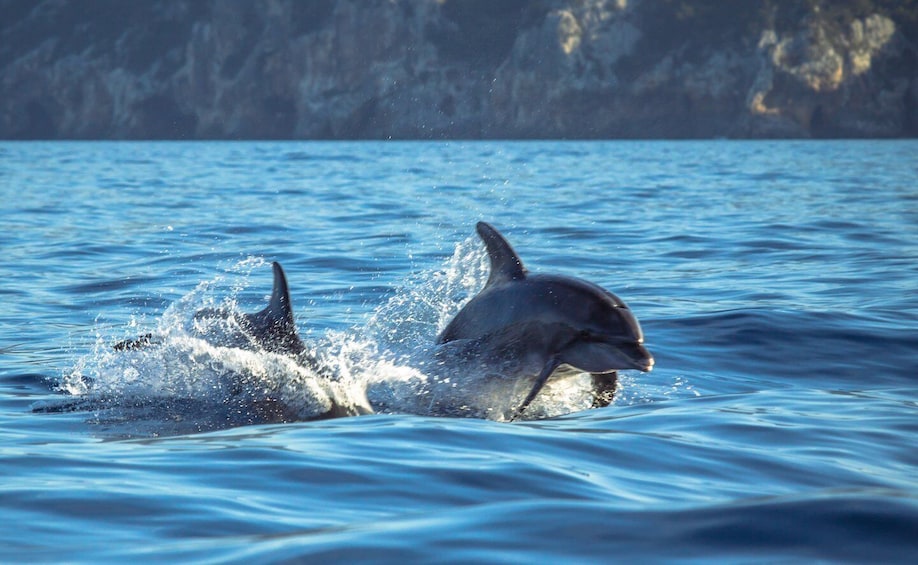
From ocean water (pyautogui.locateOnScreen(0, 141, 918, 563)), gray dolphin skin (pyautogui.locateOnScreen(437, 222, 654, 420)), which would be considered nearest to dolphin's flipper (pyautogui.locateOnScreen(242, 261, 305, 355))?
ocean water (pyautogui.locateOnScreen(0, 141, 918, 563))

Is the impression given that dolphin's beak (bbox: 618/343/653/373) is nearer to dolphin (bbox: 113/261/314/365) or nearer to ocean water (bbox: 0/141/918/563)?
ocean water (bbox: 0/141/918/563)

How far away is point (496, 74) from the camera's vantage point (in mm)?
89125

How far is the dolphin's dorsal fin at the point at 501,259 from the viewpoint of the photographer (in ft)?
25.3

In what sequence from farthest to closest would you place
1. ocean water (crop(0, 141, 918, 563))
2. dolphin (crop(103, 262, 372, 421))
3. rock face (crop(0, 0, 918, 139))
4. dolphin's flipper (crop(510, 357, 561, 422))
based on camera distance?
rock face (crop(0, 0, 918, 139)), dolphin (crop(103, 262, 372, 421)), dolphin's flipper (crop(510, 357, 561, 422)), ocean water (crop(0, 141, 918, 563))

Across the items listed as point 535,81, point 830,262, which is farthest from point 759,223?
point 535,81

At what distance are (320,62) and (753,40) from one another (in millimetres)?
31267

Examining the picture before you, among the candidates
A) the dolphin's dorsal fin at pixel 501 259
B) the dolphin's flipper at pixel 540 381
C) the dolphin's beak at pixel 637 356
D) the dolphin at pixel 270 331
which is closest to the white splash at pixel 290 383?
the dolphin at pixel 270 331

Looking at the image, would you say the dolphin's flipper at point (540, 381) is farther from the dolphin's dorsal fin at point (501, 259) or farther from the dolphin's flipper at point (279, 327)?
the dolphin's flipper at point (279, 327)

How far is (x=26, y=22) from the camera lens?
10256 centimetres

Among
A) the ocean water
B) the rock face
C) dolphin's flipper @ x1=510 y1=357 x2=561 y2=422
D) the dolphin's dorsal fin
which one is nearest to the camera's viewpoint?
the ocean water

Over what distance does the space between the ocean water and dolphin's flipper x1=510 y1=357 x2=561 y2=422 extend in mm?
115

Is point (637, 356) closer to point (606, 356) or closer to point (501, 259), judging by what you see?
point (606, 356)

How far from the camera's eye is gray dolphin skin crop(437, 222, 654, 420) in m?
7.18

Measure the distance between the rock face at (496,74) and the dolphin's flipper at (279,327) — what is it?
79.0 m
